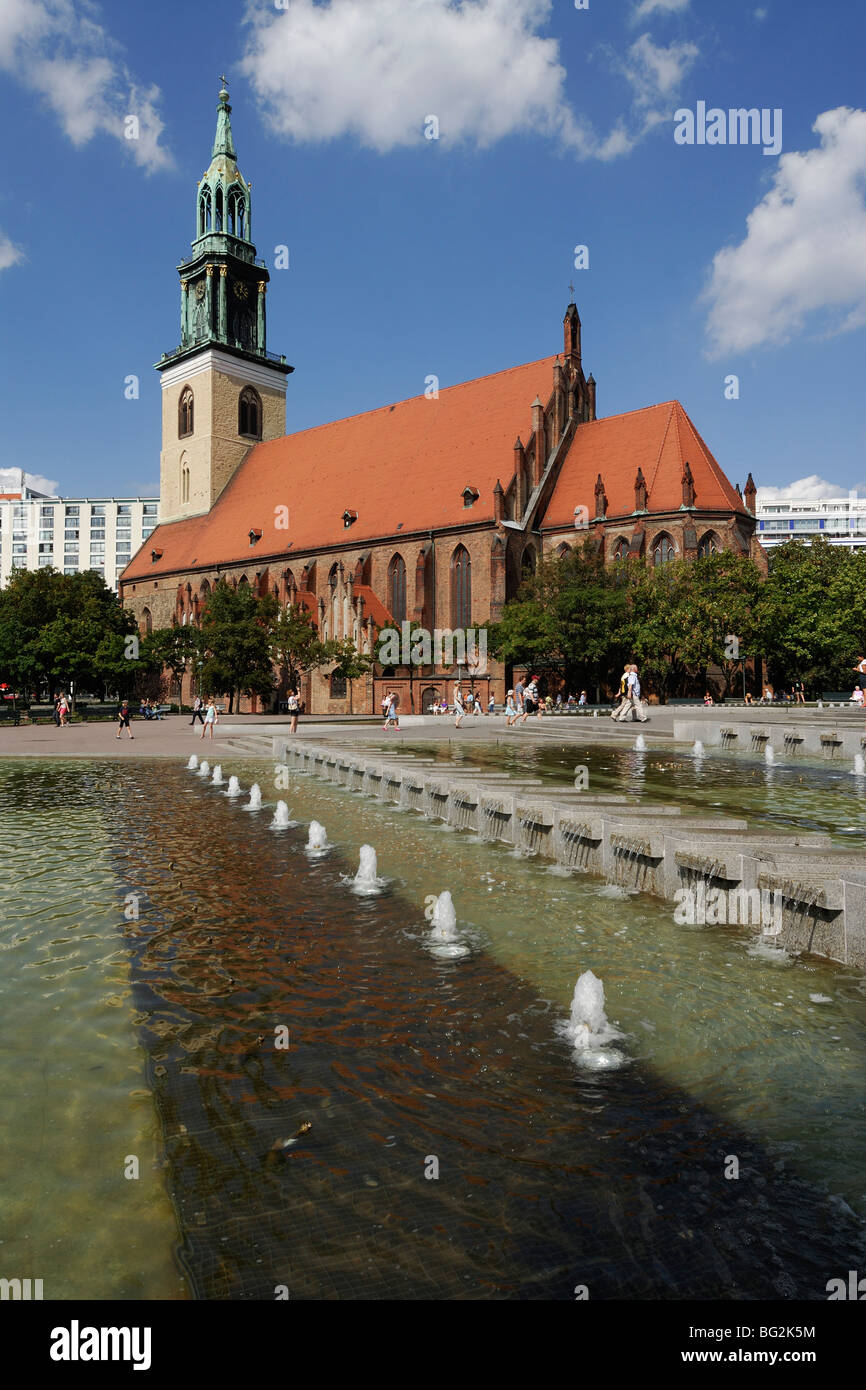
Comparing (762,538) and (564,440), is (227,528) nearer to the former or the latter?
(564,440)

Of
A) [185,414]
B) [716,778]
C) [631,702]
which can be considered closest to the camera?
[716,778]

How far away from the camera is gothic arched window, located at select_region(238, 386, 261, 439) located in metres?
79.2

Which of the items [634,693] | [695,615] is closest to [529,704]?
[634,693]

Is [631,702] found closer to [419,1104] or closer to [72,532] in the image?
[419,1104]

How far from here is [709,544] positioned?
53281mm

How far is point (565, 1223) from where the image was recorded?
324 cm

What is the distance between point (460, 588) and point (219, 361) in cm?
3517

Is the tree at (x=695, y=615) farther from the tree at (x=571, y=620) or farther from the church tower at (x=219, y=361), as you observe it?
the church tower at (x=219, y=361)

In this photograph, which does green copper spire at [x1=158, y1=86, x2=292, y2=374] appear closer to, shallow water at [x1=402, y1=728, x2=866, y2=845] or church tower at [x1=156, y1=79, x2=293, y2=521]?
church tower at [x1=156, y1=79, x2=293, y2=521]

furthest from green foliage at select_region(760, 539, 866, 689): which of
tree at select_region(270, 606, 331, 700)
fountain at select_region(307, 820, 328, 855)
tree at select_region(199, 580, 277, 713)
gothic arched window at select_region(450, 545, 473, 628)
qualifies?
fountain at select_region(307, 820, 328, 855)

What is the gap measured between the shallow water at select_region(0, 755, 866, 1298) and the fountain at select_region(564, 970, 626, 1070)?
113 mm

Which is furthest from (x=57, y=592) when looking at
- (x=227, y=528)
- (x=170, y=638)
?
(x=227, y=528)

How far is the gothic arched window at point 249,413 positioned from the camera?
260 feet
